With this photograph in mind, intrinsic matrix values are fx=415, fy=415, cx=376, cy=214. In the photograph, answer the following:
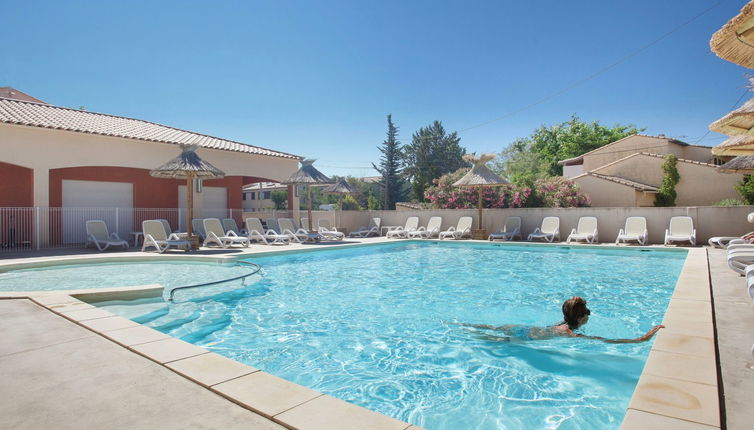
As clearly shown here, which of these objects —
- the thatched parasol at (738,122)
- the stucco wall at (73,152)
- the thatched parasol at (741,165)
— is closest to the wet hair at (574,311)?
the thatched parasol at (738,122)

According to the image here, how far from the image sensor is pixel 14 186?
527 inches

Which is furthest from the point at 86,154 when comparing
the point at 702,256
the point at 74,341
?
the point at 702,256

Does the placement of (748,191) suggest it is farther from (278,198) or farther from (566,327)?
(278,198)

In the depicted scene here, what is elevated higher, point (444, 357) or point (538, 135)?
point (538, 135)

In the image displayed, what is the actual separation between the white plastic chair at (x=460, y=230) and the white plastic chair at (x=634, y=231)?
5075 mm

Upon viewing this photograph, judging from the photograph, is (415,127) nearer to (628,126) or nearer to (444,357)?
(628,126)

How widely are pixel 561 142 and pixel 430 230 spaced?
28988 millimetres

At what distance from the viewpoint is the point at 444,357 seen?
4141 millimetres

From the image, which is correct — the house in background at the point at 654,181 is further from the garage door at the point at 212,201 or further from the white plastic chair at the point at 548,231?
the garage door at the point at 212,201

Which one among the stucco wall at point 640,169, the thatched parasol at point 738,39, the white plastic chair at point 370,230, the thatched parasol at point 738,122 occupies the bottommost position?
the white plastic chair at point 370,230

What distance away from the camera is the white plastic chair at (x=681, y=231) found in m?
12.1

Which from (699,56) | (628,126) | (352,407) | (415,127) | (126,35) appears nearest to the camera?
(352,407)

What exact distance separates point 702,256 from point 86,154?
16855 millimetres

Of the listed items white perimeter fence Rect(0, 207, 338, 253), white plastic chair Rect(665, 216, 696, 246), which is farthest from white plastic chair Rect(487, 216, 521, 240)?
white perimeter fence Rect(0, 207, 338, 253)
